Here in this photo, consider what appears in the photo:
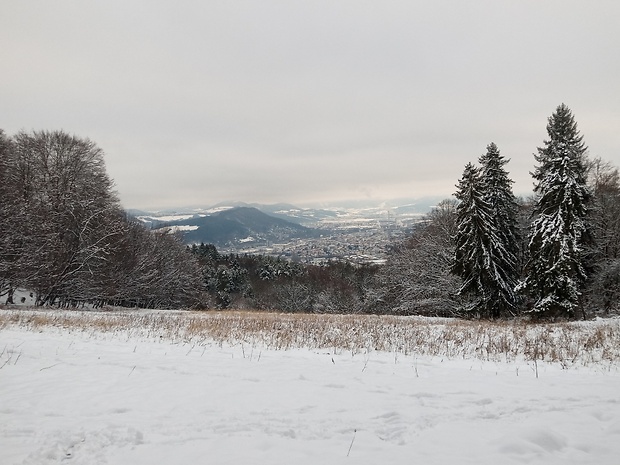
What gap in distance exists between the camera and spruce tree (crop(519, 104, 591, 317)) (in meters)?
22.2

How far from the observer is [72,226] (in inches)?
1077

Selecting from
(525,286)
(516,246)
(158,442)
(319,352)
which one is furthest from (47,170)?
(516,246)

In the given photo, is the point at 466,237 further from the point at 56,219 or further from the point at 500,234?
the point at 56,219

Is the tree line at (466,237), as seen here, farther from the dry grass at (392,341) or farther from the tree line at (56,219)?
the dry grass at (392,341)

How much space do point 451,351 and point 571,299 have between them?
17821 millimetres

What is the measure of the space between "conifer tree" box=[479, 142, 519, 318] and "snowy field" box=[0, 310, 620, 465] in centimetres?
1856

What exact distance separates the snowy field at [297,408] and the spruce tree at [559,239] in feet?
52.0

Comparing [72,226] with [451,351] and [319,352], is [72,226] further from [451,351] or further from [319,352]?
[451,351]

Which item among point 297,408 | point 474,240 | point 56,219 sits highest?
point 56,219

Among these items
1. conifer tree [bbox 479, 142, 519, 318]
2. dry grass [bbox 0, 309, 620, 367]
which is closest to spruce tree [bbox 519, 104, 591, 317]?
conifer tree [bbox 479, 142, 519, 318]

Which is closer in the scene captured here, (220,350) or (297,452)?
(297,452)

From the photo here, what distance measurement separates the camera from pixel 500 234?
2798 cm

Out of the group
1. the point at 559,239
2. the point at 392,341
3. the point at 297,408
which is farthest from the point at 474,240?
the point at 297,408

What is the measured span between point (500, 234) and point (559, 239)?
5761 millimetres
